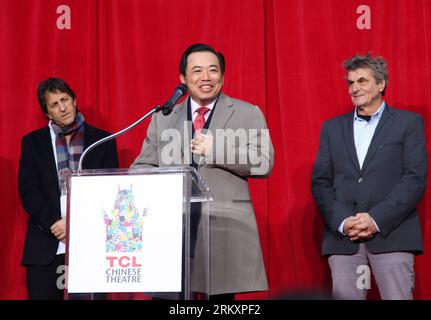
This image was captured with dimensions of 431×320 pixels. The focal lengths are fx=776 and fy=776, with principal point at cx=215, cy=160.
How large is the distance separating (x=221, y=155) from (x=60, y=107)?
4.07 feet

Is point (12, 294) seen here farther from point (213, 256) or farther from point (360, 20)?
point (360, 20)

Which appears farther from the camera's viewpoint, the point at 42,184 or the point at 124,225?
the point at 42,184

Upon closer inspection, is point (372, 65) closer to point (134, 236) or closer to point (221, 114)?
point (221, 114)

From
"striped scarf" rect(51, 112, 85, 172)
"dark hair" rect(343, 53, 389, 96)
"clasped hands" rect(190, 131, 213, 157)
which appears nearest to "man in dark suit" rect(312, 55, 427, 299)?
"dark hair" rect(343, 53, 389, 96)

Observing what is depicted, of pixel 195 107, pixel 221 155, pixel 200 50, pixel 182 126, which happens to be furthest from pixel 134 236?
pixel 200 50

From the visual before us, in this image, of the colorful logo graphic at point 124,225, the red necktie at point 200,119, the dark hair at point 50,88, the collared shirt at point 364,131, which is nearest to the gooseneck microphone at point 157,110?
the colorful logo graphic at point 124,225

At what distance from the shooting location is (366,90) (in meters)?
3.44

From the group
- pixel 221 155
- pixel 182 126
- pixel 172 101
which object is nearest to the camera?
pixel 172 101

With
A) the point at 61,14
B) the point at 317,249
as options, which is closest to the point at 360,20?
the point at 317,249

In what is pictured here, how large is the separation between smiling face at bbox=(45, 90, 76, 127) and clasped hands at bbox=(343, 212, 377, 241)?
4.63ft

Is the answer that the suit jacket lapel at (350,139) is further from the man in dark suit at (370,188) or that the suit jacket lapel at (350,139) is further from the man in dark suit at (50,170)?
the man in dark suit at (50,170)

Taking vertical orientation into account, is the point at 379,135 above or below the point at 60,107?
below

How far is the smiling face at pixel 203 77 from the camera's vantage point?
3.09 m
